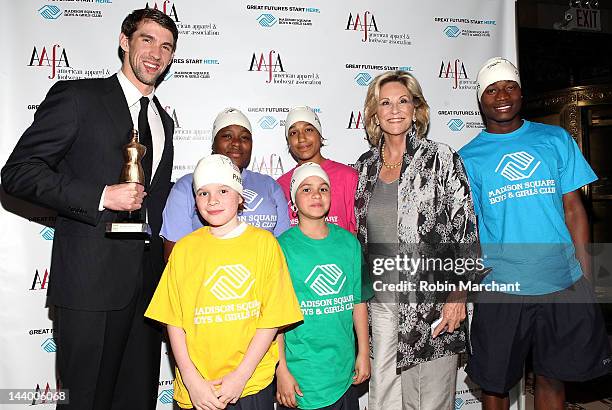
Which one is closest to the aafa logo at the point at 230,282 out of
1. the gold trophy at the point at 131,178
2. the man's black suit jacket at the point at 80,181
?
the gold trophy at the point at 131,178

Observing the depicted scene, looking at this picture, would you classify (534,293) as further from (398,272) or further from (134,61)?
(134,61)

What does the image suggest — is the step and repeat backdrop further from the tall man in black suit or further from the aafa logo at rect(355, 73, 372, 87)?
the tall man in black suit

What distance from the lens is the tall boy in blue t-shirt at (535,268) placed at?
241 cm

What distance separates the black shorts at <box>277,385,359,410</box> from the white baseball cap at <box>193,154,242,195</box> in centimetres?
113

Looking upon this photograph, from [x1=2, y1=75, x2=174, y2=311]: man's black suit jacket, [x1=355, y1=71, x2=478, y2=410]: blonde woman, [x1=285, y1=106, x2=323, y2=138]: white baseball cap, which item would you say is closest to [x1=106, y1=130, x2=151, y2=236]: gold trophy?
[x1=2, y1=75, x2=174, y2=311]: man's black suit jacket

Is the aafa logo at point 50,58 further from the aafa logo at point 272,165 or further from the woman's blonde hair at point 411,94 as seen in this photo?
the woman's blonde hair at point 411,94

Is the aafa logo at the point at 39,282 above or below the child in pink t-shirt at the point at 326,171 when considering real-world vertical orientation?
below

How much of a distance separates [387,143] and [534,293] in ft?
3.77

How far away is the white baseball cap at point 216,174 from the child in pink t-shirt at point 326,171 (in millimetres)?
673

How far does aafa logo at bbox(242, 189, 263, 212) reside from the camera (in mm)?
2541

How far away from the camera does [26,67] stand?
126 inches

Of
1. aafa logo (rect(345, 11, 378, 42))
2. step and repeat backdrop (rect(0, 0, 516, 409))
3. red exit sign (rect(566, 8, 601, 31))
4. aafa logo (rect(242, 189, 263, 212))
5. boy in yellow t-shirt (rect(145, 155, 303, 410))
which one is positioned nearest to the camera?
boy in yellow t-shirt (rect(145, 155, 303, 410))

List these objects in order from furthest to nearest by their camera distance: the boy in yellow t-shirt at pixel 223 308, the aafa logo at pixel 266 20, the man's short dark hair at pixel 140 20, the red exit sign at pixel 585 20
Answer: the red exit sign at pixel 585 20, the aafa logo at pixel 266 20, the man's short dark hair at pixel 140 20, the boy in yellow t-shirt at pixel 223 308

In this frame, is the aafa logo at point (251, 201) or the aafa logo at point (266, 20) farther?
the aafa logo at point (266, 20)
